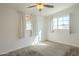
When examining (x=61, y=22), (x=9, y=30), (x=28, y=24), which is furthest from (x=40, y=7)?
(x=9, y=30)

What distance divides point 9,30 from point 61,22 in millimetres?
920

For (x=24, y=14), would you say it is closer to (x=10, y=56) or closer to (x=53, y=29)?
(x=53, y=29)

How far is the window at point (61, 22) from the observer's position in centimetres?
168

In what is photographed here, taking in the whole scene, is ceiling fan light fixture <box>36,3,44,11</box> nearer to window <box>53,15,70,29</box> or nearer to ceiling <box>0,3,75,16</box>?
ceiling <box>0,3,75,16</box>

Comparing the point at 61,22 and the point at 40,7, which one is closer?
the point at 40,7

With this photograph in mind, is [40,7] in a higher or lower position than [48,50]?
Answer: higher

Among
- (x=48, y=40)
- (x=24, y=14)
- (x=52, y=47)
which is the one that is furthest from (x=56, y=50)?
(x=24, y=14)

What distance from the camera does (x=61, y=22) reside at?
68.9 inches

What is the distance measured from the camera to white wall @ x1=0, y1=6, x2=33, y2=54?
1589 mm

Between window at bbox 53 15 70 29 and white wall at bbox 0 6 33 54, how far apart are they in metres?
0.65

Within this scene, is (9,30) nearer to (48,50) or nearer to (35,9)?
(35,9)

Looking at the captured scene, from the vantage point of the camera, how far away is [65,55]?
5.29 feet

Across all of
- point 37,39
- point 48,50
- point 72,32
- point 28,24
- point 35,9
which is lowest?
point 48,50

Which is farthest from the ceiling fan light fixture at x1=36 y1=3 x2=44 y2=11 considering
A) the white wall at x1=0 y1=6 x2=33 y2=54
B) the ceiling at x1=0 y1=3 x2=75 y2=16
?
the white wall at x1=0 y1=6 x2=33 y2=54
